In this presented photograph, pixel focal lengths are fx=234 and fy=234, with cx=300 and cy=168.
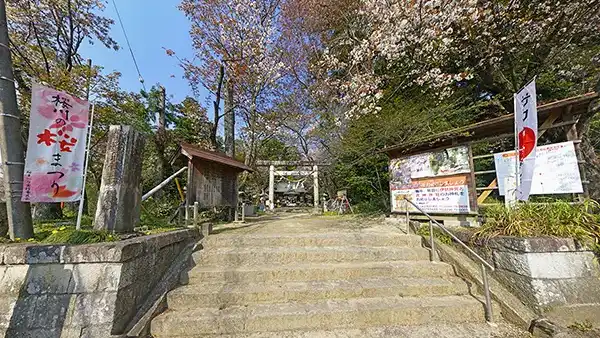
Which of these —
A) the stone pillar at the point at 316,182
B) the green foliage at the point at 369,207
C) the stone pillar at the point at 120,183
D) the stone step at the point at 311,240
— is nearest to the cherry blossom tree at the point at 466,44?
the green foliage at the point at 369,207

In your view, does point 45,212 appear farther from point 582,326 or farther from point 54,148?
point 582,326

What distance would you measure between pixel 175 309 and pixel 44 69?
10071mm

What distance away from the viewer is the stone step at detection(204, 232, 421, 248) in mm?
4227

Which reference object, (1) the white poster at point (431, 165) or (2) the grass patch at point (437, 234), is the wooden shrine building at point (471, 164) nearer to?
(1) the white poster at point (431, 165)

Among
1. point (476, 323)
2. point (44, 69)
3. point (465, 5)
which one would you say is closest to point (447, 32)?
point (465, 5)

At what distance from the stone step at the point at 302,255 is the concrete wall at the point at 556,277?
1.28m

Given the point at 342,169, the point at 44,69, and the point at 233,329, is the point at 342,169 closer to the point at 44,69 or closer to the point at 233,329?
the point at 233,329

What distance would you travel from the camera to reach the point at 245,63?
9594 millimetres

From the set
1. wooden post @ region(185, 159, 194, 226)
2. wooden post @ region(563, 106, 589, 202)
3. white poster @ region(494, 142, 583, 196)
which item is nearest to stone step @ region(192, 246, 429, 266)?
wooden post @ region(185, 159, 194, 226)

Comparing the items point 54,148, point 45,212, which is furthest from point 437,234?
point 45,212

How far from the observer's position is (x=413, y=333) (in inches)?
106

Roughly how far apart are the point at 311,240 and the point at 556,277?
130 inches

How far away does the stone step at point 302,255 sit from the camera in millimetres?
3754

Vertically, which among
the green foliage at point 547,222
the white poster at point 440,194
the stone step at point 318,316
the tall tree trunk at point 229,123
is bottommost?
the stone step at point 318,316
